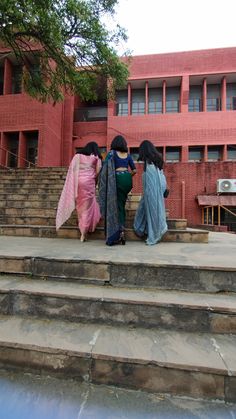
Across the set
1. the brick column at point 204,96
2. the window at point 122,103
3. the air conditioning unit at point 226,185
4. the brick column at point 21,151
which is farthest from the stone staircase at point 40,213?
the brick column at point 204,96

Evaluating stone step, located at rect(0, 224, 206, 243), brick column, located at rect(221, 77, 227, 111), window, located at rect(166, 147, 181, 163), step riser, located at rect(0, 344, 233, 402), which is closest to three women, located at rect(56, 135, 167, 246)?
stone step, located at rect(0, 224, 206, 243)

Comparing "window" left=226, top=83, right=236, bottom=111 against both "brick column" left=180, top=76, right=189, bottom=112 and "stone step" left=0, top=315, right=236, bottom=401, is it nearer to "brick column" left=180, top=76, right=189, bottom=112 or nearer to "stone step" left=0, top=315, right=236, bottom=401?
"brick column" left=180, top=76, right=189, bottom=112

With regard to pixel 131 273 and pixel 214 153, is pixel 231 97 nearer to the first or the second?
pixel 214 153

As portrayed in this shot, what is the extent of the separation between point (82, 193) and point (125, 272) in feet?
6.36

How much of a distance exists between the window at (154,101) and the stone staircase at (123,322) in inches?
632

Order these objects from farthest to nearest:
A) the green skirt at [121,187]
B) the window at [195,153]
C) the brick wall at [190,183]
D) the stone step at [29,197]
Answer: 1. the window at [195,153]
2. the brick wall at [190,183]
3. the stone step at [29,197]
4. the green skirt at [121,187]

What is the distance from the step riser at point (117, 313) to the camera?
189 cm

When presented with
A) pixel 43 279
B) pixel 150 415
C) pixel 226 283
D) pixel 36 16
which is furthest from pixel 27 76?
pixel 150 415

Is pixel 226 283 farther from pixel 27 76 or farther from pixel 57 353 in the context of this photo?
pixel 27 76

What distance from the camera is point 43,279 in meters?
2.50

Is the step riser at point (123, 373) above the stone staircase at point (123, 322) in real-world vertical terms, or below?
below

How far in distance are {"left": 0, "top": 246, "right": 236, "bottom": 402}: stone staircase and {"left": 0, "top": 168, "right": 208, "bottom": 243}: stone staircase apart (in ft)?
6.11

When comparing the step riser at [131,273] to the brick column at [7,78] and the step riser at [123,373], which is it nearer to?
the step riser at [123,373]

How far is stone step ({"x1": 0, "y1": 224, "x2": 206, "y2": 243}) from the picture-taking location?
13.7 ft
